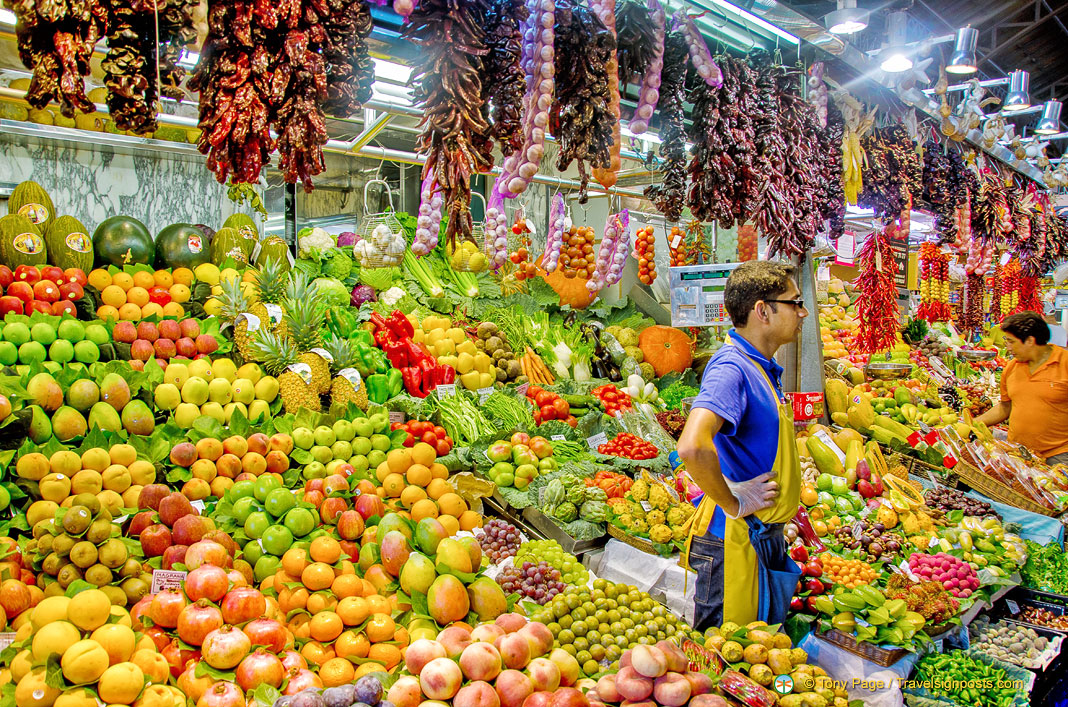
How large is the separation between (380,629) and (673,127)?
125 inches

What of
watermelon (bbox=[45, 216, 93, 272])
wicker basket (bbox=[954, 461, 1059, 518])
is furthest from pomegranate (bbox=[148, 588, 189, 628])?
wicker basket (bbox=[954, 461, 1059, 518])

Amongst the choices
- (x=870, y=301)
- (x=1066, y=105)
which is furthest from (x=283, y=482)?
(x=1066, y=105)

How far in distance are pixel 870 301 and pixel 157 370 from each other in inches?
217

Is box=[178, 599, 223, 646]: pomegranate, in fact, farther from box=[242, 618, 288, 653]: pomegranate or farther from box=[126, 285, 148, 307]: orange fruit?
box=[126, 285, 148, 307]: orange fruit

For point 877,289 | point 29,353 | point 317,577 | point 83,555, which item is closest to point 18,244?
point 29,353

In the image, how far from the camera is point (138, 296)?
422 centimetres

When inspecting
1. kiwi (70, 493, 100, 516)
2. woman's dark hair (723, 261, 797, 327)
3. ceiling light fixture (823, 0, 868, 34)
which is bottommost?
kiwi (70, 493, 100, 516)

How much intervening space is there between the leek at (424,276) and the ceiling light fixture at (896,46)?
404 cm

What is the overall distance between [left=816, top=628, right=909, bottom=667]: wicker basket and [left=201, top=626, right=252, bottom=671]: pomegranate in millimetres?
2163

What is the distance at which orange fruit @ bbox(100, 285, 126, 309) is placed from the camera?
Answer: 419 cm

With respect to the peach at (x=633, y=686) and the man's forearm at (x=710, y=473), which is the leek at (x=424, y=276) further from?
the peach at (x=633, y=686)

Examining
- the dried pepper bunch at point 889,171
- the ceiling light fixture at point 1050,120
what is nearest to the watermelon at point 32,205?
the dried pepper bunch at point 889,171

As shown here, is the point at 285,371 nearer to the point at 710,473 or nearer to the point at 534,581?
the point at 534,581

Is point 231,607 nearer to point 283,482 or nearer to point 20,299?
point 283,482
